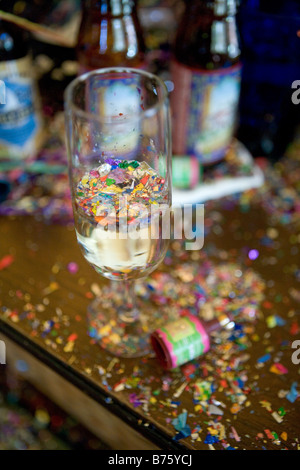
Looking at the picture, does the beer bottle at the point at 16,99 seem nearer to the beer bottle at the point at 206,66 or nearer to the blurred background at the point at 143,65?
the blurred background at the point at 143,65

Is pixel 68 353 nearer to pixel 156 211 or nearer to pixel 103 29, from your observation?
pixel 156 211

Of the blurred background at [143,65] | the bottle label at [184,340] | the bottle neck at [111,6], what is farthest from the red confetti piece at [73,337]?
the bottle neck at [111,6]

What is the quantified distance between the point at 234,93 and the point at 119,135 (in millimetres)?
292

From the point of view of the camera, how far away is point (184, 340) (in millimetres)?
530

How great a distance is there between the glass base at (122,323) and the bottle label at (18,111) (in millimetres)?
296

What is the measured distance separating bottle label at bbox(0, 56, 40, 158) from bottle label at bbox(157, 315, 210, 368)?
41 centimetres

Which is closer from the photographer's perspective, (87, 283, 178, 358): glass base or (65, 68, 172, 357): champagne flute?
(65, 68, 172, 357): champagne flute

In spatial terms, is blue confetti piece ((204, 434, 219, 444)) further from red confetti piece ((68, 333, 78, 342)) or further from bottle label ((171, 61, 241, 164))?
bottle label ((171, 61, 241, 164))

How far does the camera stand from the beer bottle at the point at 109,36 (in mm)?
657

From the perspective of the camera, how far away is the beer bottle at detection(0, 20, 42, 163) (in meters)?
0.69

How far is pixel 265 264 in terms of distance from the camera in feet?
2.18

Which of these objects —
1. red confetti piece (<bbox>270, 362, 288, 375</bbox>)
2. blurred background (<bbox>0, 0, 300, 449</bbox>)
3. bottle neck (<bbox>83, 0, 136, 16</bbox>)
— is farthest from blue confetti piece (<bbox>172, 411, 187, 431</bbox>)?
bottle neck (<bbox>83, 0, 136, 16</bbox>)
